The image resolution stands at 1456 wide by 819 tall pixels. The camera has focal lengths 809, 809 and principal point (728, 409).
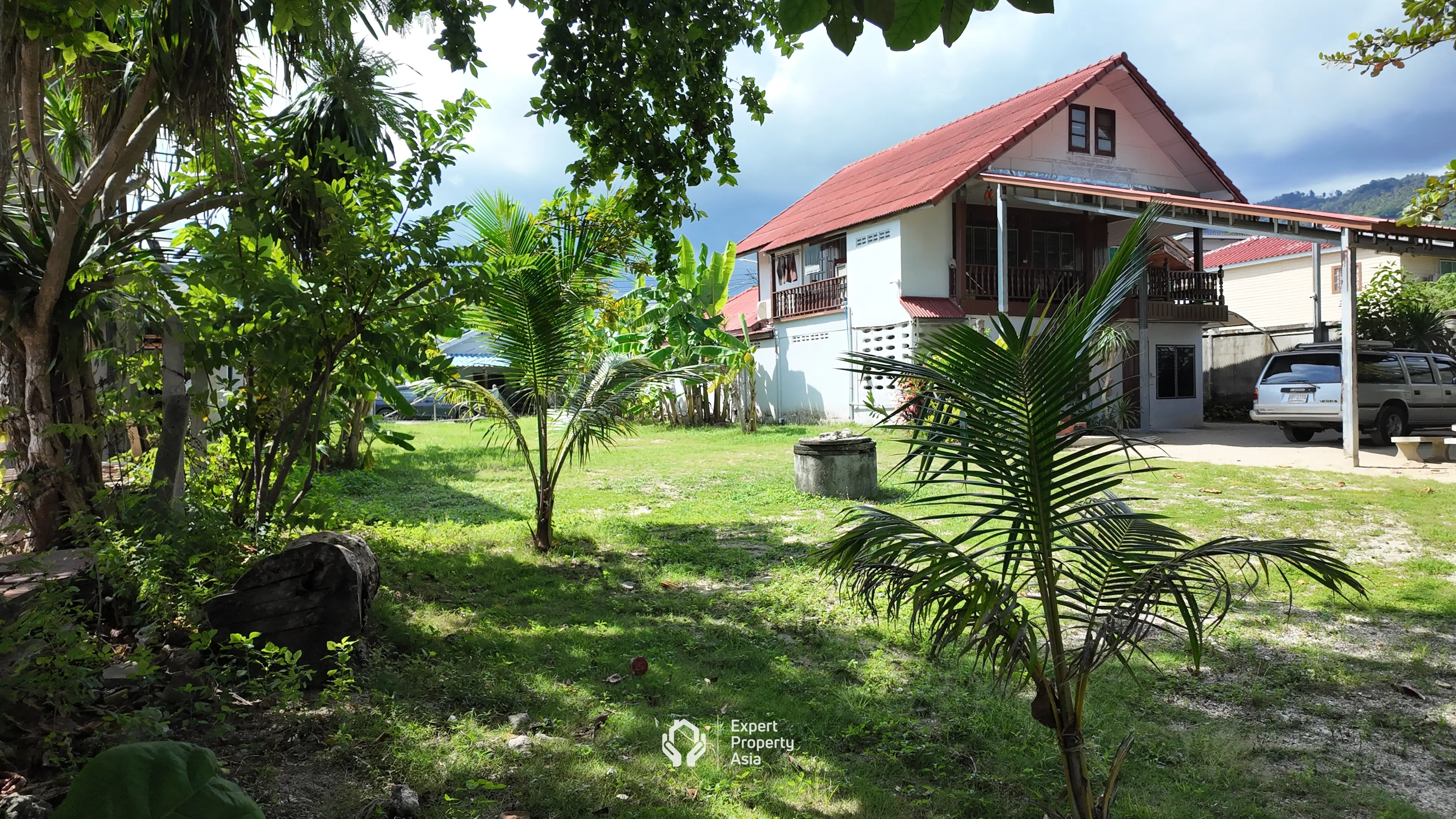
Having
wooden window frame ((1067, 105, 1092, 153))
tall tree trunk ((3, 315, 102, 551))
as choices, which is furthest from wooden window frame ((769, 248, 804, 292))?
tall tree trunk ((3, 315, 102, 551))

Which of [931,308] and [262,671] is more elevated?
[931,308]

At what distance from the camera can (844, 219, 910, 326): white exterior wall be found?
1864 cm

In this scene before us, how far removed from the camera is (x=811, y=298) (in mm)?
22578

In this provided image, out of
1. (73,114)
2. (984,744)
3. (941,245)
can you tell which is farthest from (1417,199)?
(941,245)

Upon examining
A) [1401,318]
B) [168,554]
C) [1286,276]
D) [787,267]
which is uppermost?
[787,267]

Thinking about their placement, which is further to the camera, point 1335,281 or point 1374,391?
point 1335,281

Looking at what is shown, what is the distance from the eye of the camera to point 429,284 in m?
5.21

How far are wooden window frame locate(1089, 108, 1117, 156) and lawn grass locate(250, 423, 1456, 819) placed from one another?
14.8m

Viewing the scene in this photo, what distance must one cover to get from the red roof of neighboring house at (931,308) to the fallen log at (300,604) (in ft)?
49.4

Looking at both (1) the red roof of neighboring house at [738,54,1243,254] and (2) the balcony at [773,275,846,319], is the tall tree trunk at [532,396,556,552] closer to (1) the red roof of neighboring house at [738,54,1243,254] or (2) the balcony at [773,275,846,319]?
(1) the red roof of neighboring house at [738,54,1243,254]

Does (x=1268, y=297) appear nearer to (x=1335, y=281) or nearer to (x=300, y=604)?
(x=1335, y=281)

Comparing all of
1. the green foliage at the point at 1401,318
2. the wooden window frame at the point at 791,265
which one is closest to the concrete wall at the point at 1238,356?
the green foliage at the point at 1401,318

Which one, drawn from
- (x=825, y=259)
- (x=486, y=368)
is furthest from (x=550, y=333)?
(x=825, y=259)

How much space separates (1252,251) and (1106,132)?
15237 mm
